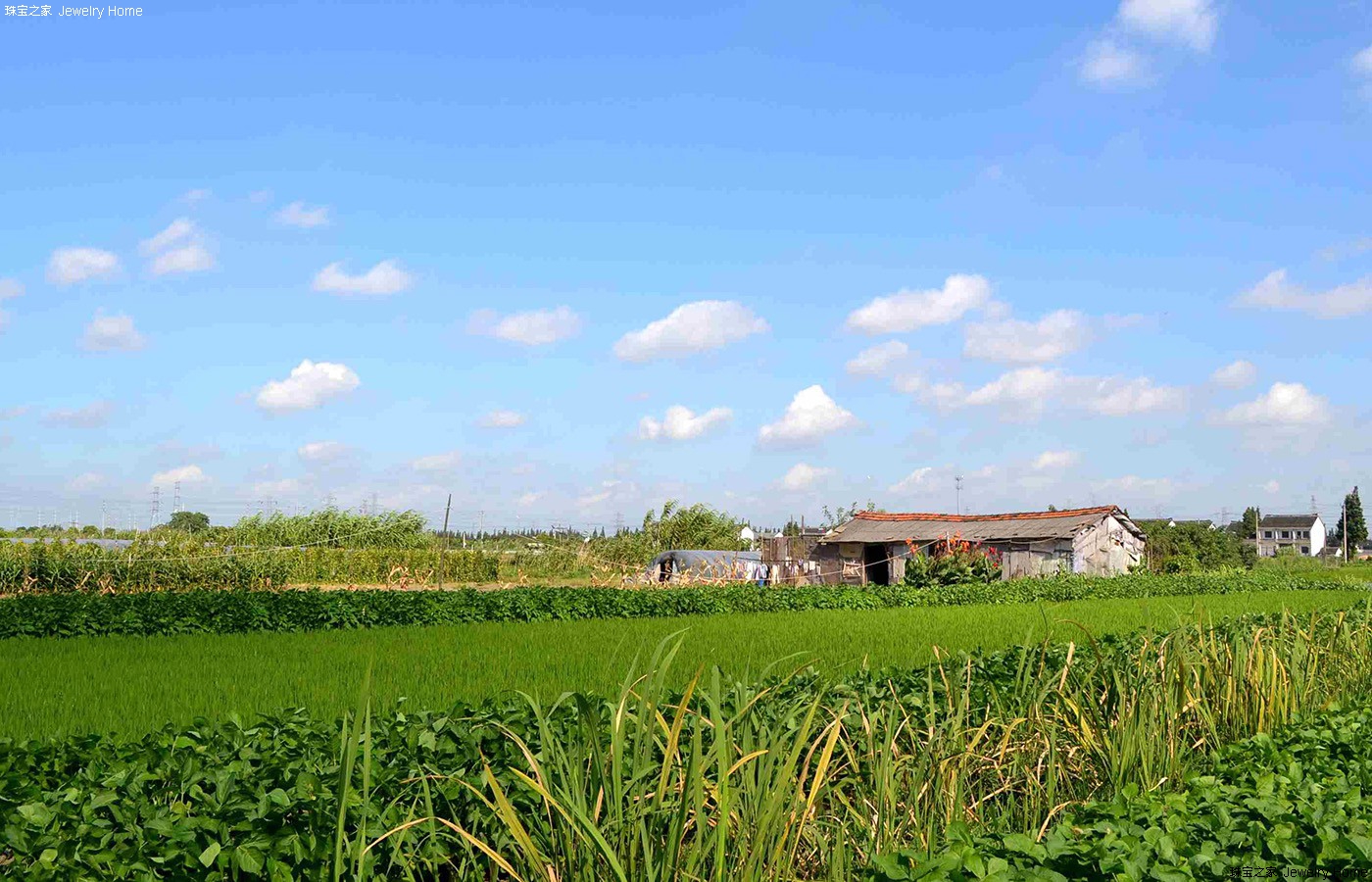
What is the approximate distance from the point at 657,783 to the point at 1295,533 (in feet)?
388

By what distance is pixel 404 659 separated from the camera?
37.7 ft

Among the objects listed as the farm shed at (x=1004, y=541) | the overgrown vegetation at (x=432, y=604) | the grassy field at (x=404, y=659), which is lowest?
the grassy field at (x=404, y=659)

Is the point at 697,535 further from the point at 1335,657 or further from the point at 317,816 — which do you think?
the point at 317,816

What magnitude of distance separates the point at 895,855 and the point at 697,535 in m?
40.3

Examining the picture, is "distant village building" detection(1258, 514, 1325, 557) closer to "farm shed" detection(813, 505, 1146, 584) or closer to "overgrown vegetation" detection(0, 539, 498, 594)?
"farm shed" detection(813, 505, 1146, 584)

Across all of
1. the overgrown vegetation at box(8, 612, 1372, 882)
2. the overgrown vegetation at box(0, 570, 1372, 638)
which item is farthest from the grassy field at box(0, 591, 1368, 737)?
the overgrown vegetation at box(0, 570, 1372, 638)

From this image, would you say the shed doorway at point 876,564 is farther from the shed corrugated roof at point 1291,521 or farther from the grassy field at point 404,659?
the shed corrugated roof at point 1291,521

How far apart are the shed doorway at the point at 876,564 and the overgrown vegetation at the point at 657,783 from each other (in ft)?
87.9

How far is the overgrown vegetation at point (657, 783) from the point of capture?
307 cm

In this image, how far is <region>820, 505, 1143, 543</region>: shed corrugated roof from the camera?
3036 cm

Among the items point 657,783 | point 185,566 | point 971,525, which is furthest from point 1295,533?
point 657,783

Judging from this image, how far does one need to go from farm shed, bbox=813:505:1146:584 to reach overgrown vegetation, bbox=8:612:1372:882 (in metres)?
23.4

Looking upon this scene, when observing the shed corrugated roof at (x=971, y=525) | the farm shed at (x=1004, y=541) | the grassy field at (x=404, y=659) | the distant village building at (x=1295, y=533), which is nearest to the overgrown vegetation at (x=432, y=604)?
the grassy field at (x=404, y=659)

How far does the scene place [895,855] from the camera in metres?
2.97
